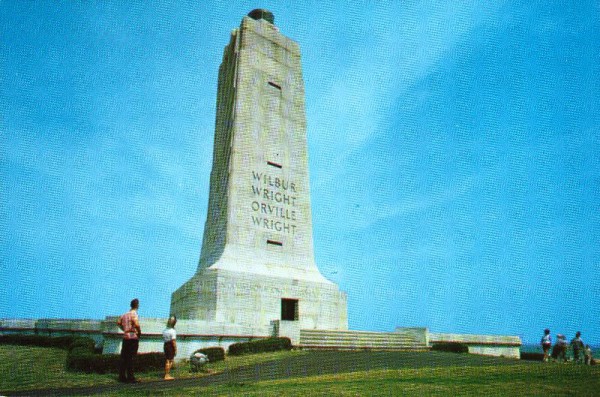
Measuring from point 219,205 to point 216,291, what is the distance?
599 centimetres

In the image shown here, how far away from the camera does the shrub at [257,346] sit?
1491 centimetres

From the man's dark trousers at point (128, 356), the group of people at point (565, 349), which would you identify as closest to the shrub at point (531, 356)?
the group of people at point (565, 349)

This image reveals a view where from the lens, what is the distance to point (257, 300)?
19.8 meters

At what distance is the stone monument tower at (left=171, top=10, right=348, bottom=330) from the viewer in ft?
Answer: 64.9

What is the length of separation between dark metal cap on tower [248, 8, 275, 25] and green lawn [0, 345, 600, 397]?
830 inches

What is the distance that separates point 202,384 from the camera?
29.0ft

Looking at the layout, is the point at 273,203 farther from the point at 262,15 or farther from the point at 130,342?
the point at 130,342

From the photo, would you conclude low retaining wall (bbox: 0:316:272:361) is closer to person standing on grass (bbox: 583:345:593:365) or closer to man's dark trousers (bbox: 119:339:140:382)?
man's dark trousers (bbox: 119:339:140:382)

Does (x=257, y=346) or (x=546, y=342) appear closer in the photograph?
(x=257, y=346)

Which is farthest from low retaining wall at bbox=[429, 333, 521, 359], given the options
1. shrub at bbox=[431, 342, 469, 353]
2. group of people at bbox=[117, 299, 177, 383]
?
group of people at bbox=[117, 299, 177, 383]

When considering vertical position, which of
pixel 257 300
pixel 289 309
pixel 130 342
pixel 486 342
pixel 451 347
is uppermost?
pixel 257 300

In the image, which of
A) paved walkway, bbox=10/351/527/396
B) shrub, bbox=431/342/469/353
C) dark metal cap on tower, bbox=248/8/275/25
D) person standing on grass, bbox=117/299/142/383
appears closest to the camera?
paved walkway, bbox=10/351/527/396

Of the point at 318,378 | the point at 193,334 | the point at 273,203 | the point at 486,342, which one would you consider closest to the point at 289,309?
the point at 273,203

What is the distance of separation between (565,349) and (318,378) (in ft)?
39.6
